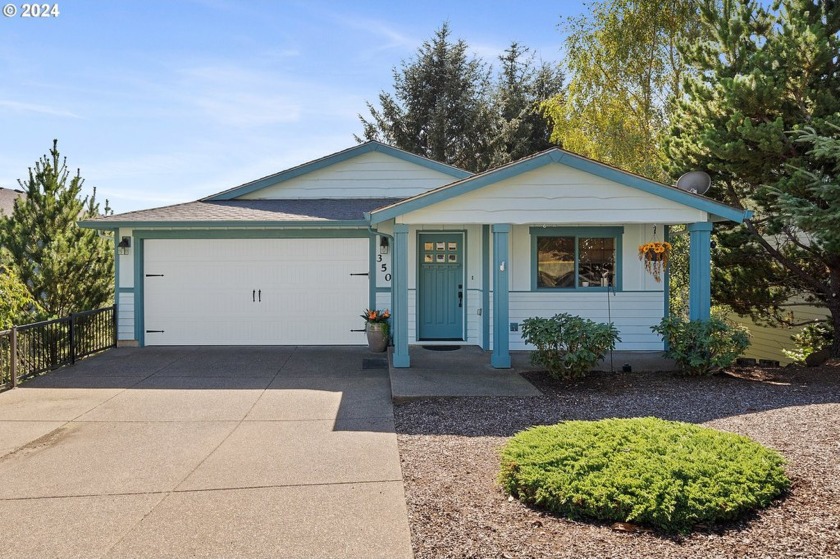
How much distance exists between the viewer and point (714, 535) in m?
3.18

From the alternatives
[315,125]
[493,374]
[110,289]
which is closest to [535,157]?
[493,374]

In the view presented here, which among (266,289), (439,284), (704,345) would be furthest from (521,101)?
(704,345)

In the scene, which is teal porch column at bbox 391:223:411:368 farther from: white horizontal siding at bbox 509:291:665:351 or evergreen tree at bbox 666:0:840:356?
evergreen tree at bbox 666:0:840:356

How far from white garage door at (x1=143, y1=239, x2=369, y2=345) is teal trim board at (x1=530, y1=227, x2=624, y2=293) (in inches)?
117

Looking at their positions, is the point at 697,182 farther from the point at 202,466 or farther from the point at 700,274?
the point at 202,466

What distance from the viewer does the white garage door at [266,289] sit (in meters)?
10.4

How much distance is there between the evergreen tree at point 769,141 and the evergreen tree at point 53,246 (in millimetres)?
11341

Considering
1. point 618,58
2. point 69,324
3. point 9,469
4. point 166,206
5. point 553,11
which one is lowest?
point 9,469

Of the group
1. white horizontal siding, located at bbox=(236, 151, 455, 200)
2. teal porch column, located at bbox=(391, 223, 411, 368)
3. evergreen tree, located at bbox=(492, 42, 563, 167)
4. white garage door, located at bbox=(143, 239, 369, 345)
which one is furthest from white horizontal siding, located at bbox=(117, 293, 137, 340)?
evergreen tree, located at bbox=(492, 42, 563, 167)

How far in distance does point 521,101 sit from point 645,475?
26988 mm

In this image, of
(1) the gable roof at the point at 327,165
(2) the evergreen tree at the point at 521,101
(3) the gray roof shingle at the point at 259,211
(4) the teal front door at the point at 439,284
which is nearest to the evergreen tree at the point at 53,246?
(3) the gray roof shingle at the point at 259,211

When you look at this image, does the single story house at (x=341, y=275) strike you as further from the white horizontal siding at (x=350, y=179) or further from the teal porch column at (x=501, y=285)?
the teal porch column at (x=501, y=285)

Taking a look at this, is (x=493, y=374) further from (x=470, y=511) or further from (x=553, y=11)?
(x=553, y=11)

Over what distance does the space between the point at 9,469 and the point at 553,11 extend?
16013 millimetres
